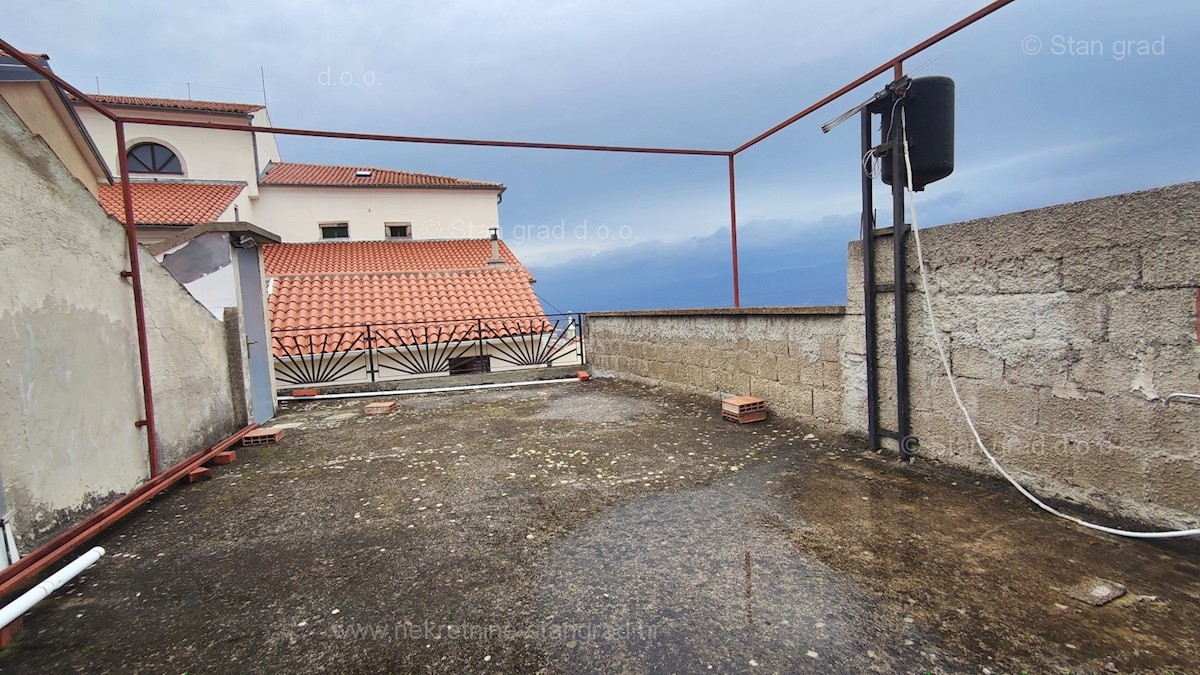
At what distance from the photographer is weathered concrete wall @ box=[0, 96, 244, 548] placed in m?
2.59

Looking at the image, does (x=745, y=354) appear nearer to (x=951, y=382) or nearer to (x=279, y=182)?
(x=951, y=382)

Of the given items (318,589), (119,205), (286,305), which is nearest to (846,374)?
(318,589)

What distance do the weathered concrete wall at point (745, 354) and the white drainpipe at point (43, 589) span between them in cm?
490

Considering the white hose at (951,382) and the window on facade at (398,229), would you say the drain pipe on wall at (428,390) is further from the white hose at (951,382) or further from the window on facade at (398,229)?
the window on facade at (398,229)

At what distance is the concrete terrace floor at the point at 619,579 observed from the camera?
178cm

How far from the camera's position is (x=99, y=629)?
6.70ft

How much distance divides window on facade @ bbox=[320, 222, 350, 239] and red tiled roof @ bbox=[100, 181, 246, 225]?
2.90m

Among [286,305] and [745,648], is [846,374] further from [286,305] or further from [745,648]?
[286,305]

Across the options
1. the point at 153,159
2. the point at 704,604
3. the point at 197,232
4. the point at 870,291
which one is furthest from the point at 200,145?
the point at 704,604

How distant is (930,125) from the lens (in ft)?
11.4

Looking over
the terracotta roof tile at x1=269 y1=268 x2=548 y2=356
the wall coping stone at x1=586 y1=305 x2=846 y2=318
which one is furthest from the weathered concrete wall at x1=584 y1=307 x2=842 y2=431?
the terracotta roof tile at x1=269 y1=268 x2=548 y2=356

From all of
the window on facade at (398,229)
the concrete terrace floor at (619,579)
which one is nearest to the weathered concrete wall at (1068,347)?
the concrete terrace floor at (619,579)

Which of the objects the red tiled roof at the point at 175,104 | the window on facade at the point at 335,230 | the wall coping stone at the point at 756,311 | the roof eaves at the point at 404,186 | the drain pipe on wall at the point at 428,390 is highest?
the red tiled roof at the point at 175,104

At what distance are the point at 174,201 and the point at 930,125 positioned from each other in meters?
19.1
